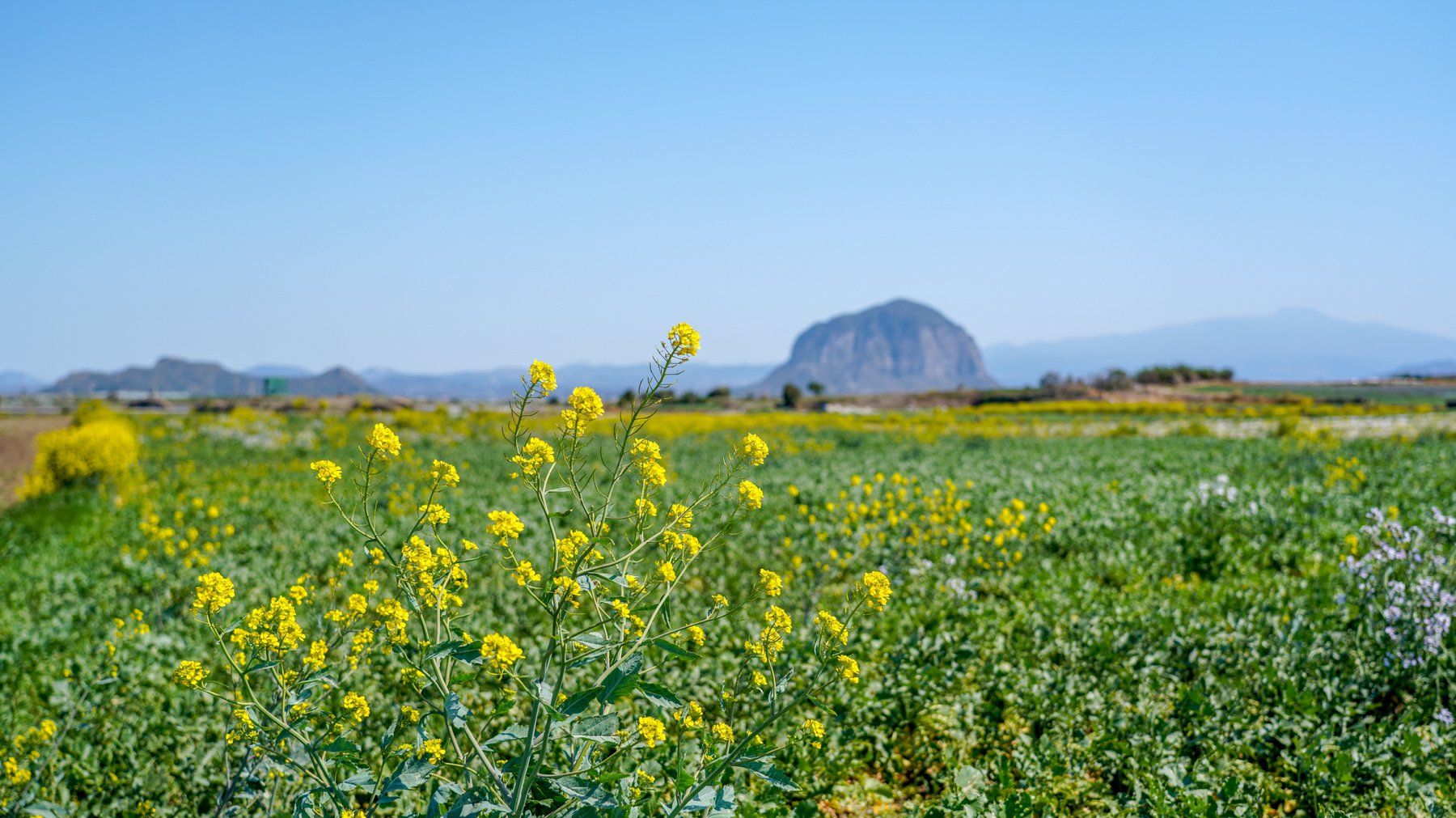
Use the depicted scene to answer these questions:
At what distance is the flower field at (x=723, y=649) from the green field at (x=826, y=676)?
3 cm

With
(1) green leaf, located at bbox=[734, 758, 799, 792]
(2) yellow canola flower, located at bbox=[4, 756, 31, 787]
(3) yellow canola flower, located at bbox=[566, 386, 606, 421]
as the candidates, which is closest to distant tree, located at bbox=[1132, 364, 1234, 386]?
(1) green leaf, located at bbox=[734, 758, 799, 792]

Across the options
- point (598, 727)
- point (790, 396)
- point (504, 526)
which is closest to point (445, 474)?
point (504, 526)

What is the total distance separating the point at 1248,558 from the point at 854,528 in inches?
162

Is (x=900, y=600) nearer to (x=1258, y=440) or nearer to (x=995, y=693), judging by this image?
(x=995, y=693)

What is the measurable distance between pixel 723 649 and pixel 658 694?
3342mm

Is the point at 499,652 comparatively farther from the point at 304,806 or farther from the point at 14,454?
the point at 14,454

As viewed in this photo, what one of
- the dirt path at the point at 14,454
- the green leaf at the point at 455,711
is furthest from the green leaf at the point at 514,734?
the dirt path at the point at 14,454

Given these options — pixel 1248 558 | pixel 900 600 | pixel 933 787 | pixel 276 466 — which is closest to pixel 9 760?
pixel 933 787

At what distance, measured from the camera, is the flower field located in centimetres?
229

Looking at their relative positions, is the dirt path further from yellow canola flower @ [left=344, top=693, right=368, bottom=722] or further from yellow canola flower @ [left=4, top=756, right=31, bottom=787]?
yellow canola flower @ [left=344, top=693, right=368, bottom=722]

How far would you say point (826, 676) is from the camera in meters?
4.84

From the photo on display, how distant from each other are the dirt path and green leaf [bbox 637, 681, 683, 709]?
19985 mm

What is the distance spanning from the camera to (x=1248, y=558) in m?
7.95

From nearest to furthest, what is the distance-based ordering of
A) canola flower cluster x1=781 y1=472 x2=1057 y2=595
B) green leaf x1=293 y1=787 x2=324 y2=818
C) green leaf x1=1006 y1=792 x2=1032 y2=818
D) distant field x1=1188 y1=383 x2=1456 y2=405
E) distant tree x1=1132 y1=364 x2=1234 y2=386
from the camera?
green leaf x1=293 y1=787 x2=324 y2=818 < green leaf x1=1006 y1=792 x2=1032 y2=818 < canola flower cluster x1=781 y1=472 x2=1057 y2=595 < distant field x1=1188 y1=383 x2=1456 y2=405 < distant tree x1=1132 y1=364 x2=1234 y2=386
